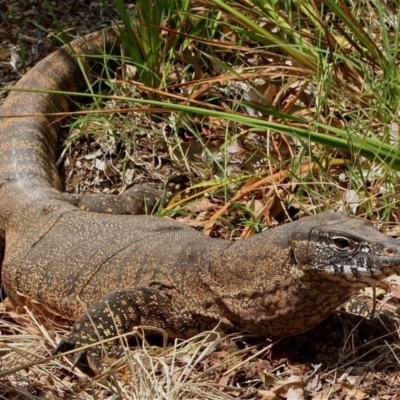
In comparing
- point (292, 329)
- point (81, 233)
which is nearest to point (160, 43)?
point (81, 233)

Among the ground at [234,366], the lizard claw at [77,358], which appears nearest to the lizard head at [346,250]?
the ground at [234,366]

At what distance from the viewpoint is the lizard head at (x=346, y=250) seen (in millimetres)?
4141

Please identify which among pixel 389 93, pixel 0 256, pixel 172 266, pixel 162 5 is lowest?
pixel 0 256

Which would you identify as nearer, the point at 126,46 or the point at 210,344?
the point at 210,344

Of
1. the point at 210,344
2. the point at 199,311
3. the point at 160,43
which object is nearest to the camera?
the point at 210,344

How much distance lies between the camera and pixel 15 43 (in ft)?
26.8

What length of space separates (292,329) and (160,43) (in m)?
2.86

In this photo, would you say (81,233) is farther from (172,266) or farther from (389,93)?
(389,93)

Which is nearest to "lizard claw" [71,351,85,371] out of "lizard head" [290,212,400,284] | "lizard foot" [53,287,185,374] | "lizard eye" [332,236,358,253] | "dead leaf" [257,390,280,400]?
"lizard foot" [53,287,185,374]

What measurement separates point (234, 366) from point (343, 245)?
0.89m

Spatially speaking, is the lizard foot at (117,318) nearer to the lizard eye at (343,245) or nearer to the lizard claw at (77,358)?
the lizard claw at (77,358)

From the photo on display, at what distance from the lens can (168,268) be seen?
16.5 feet

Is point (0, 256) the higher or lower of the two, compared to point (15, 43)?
lower

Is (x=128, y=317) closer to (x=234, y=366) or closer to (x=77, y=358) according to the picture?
(x=77, y=358)
